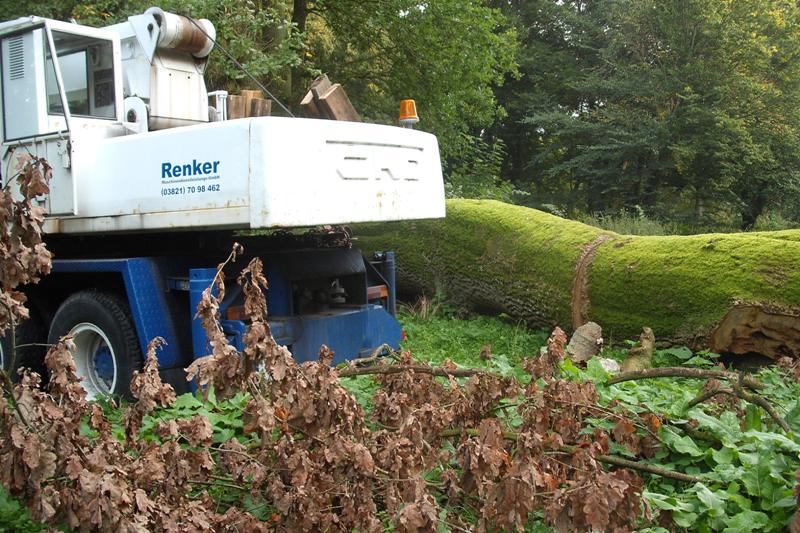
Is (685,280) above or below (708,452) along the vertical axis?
above

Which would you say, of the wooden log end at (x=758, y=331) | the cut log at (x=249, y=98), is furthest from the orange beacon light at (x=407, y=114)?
the wooden log end at (x=758, y=331)

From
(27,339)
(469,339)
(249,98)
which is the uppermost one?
(249,98)

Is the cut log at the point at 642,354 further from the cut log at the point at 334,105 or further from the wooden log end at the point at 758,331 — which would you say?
the cut log at the point at 334,105

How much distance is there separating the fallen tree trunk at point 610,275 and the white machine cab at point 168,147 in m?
2.04

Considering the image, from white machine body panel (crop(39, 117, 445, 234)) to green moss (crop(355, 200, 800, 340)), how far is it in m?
2.23

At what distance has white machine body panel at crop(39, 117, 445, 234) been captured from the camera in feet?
17.0

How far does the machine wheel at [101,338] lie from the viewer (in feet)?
19.2

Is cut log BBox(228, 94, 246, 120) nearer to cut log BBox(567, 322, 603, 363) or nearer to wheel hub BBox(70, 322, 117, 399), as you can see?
wheel hub BBox(70, 322, 117, 399)

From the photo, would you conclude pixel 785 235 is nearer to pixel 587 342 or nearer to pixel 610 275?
pixel 610 275

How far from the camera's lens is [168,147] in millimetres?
5516

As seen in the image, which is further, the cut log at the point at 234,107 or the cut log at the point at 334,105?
the cut log at the point at 234,107

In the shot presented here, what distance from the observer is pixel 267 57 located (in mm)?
11758

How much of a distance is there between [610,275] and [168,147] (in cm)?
414

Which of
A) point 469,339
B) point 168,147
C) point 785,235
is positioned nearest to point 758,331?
point 785,235
